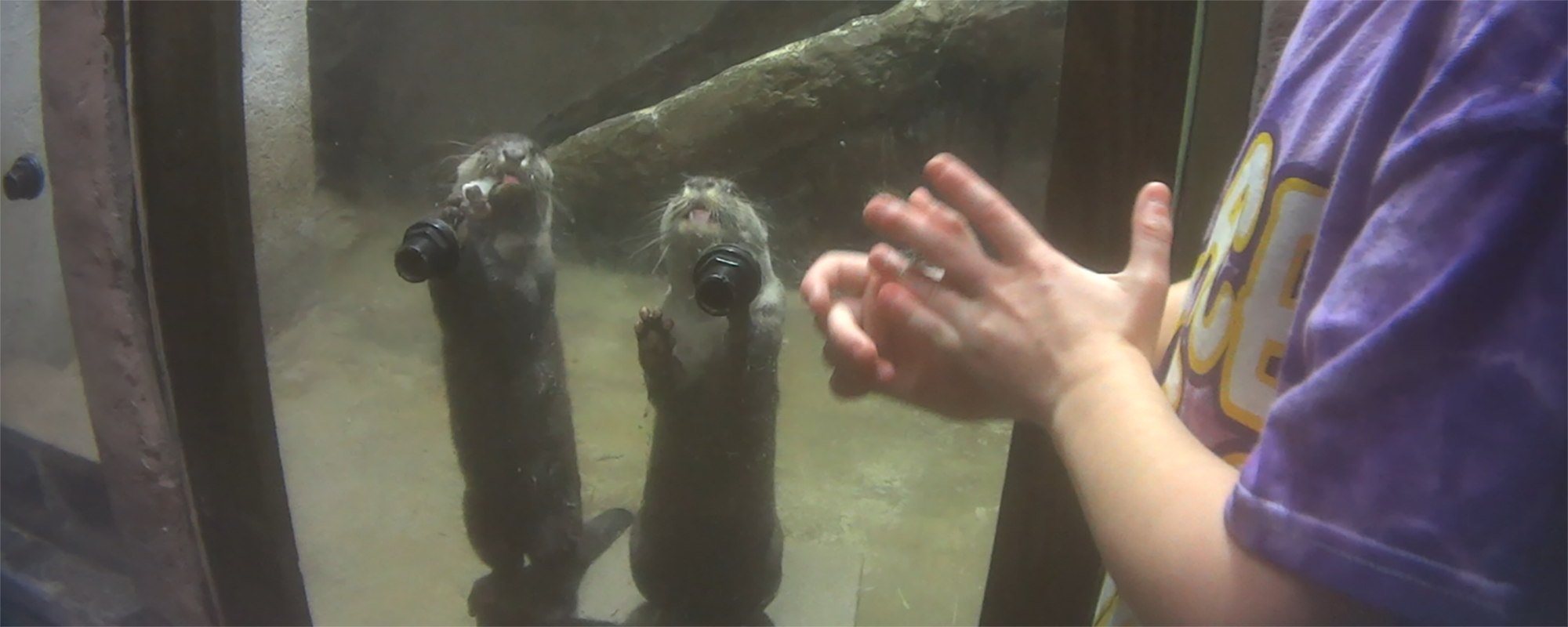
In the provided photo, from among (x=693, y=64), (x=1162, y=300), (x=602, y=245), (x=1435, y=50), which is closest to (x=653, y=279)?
(x=602, y=245)

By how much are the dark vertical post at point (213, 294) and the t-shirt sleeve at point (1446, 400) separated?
2.67 ft

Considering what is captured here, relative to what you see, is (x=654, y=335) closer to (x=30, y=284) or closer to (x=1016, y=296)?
(x=1016, y=296)

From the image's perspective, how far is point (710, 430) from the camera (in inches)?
29.5

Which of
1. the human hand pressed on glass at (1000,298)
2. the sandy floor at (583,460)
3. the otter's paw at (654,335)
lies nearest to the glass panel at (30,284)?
the sandy floor at (583,460)

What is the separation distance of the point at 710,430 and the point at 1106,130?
39 cm

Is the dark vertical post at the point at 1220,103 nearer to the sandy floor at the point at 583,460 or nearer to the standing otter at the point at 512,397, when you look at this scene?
the sandy floor at the point at 583,460

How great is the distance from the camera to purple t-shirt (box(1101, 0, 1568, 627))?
264 millimetres

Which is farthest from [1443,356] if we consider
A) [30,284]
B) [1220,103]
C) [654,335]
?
[30,284]

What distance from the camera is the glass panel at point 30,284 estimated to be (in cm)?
98

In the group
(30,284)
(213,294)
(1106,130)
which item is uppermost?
(1106,130)

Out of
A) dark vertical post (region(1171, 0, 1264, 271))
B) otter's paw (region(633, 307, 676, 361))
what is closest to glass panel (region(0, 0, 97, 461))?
otter's paw (region(633, 307, 676, 361))

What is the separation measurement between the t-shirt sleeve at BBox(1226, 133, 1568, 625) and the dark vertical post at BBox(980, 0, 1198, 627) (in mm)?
257

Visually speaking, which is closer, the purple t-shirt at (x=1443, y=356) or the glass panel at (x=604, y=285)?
the purple t-shirt at (x=1443, y=356)

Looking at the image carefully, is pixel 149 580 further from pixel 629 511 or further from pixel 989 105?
pixel 989 105
